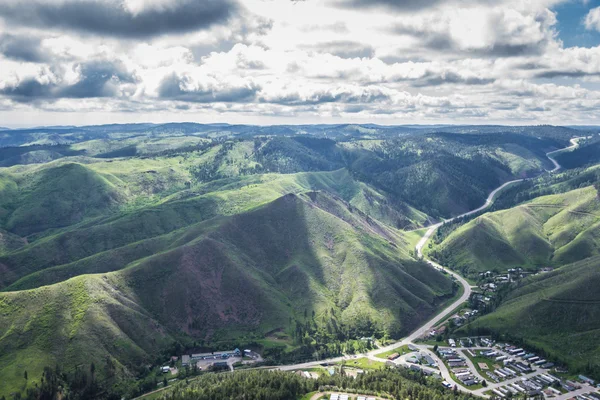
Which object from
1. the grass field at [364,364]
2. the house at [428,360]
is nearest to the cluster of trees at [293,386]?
the grass field at [364,364]

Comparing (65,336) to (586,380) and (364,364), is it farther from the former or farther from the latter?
(586,380)

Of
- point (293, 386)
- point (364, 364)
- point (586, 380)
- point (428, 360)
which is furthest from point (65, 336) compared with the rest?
point (586, 380)

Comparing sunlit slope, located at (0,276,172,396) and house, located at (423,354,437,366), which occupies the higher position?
sunlit slope, located at (0,276,172,396)

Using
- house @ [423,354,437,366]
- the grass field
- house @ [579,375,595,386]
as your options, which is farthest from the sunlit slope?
house @ [579,375,595,386]

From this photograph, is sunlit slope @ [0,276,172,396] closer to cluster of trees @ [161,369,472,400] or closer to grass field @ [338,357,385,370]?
cluster of trees @ [161,369,472,400]

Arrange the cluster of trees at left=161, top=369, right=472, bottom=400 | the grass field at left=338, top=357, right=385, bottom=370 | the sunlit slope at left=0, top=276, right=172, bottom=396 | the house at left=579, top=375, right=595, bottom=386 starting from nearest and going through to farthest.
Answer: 1. the cluster of trees at left=161, top=369, right=472, bottom=400
2. the sunlit slope at left=0, top=276, right=172, bottom=396
3. the house at left=579, top=375, right=595, bottom=386
4. the grass field at left=338, top=357, right=385, bottom=370

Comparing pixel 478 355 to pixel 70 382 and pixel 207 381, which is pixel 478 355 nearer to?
pixel 207 381

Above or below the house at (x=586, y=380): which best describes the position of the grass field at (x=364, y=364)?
below

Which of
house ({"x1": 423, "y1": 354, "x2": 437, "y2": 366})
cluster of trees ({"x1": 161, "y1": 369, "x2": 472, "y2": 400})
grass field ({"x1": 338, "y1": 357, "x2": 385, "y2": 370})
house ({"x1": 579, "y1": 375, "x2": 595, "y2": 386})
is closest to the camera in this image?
cluster of trees ({"x1": 161, "y1": 369, "x2": 472, "y2": 400})

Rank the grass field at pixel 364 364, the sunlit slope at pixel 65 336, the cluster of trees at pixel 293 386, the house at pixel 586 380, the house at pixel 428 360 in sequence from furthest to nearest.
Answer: the grass field at pixel 364 364 < the house at pixel 428 360 < the house at pixel 586 380 < the sunlit slope at pixel 65 336 < the cluster of trees at pixel 293 386

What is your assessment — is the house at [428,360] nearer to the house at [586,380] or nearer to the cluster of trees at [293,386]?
the cluster of trees at [293,386]
